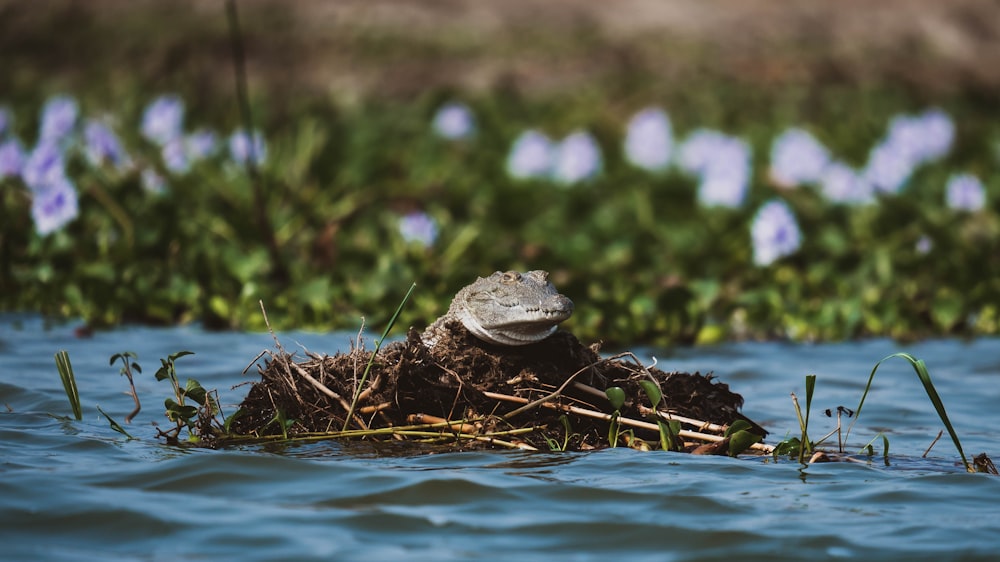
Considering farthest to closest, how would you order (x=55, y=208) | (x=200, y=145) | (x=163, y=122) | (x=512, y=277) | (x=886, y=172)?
(x=200, y=145)
(x=163, y=122)
(x=886, y=172)
(x=55, y=208)
(x=512, y=277)

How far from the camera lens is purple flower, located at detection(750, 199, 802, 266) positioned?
826 centimetres

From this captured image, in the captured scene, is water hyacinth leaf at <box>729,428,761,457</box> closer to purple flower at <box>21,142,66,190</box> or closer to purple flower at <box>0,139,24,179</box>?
purple flower at <box>21,142,66,190</box>

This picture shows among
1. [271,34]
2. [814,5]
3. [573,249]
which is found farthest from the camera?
[814,5]

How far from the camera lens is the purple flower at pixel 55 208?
770 centimetres

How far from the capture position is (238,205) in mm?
8773

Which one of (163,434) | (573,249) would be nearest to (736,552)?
(163,434)

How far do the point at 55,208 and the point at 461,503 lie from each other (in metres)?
4.52

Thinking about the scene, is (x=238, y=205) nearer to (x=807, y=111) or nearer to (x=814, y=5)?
(x=807, y=111)

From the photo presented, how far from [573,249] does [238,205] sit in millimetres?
2171

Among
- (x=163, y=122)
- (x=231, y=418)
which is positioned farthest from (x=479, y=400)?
(x=163, y=122)

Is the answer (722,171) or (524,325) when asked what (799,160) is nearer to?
(722,171)

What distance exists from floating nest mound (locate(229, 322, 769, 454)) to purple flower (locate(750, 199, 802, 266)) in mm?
3589

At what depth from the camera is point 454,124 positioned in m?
12.1

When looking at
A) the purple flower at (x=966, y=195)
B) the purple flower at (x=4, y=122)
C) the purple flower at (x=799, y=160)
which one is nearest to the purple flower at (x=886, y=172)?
the purple flower at (x=799, y=160)
